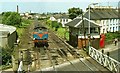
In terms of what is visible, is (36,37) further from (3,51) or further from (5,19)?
(5,19)

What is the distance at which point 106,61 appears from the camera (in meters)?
16.9

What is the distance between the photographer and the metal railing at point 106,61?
49.1 feet

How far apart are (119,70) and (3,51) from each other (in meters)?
8.41

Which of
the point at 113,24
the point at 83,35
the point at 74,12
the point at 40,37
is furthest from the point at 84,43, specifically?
the point at 74,12

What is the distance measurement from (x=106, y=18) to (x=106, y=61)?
30.7 metres

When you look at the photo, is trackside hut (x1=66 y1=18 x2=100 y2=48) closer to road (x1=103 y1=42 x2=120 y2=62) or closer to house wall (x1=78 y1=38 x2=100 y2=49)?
house wall (x1=78 y1=38 x2=100 y2=49)

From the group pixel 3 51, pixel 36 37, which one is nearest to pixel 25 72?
pixel 3 51

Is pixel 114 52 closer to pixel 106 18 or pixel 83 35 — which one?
pixel 83 35

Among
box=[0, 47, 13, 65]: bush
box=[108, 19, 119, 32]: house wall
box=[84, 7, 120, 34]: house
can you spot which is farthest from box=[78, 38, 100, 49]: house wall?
box=[108, 19, 119, 32]: house wall

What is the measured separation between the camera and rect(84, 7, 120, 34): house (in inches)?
1781

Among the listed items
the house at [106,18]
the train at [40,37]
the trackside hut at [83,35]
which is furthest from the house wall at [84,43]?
the house at [106,18]

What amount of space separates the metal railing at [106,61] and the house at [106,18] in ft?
79.9

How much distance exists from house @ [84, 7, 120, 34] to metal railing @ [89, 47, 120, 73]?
959 inches

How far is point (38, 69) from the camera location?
16.1 m
